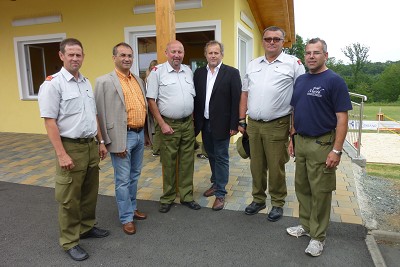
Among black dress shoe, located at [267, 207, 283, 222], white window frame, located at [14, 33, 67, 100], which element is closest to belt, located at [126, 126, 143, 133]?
black dress shoe, located at [267, 207, 283, 222]

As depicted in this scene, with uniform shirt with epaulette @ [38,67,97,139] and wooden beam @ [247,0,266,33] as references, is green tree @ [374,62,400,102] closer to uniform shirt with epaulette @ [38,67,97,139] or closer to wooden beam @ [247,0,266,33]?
wooden beam @ [247,0,266,33]

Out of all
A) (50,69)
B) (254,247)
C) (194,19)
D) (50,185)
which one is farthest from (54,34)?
(254,247)

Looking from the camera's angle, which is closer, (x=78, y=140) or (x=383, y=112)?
(x=78, y=140)

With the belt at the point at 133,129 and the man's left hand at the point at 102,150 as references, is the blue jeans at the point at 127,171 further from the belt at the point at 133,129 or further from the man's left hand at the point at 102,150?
the man's left hand at the point at 102,150

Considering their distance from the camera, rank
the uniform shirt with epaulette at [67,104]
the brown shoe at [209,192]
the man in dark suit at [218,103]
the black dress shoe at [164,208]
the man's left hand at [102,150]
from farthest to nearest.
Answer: the brown shoe at [209,192], the black dress shoe at [164,208], the man in dark suit at [218,103], the man's left hand at [102,150], the uniform shirt with epaulette at [67,104]

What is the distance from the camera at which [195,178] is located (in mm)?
4445

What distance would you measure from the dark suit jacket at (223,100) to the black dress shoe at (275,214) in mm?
909

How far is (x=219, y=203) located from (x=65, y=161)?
68.9 inches

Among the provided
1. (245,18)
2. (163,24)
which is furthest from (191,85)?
Answer: (245,18)

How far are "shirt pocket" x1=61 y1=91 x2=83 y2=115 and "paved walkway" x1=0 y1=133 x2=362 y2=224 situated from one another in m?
1.72

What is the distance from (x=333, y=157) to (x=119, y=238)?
2.00m

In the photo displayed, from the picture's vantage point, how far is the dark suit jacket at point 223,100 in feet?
10.8

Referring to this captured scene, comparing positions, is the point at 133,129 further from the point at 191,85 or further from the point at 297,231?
the point at 297,231

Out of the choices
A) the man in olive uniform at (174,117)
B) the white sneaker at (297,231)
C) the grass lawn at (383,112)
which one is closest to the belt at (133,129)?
the man in olive uniform at (174,117)
